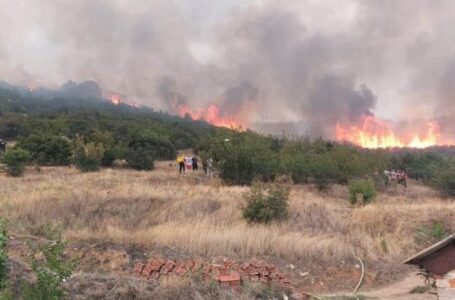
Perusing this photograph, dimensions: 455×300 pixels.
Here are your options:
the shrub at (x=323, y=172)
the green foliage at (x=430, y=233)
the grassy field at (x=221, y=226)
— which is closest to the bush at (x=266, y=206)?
the grassy field at (x=221, y=226)

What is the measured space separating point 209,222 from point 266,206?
220 cm

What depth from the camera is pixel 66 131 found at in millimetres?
59469

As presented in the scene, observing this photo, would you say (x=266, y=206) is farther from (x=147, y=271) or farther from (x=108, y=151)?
(x=108, y=151)

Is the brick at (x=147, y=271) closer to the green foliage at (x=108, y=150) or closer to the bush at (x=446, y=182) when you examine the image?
the green foliage at (x=108, y=150)

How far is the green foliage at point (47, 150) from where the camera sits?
4125cm

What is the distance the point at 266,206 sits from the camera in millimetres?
17562

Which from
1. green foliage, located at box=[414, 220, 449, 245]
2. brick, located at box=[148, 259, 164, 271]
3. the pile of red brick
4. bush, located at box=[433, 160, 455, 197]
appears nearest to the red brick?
the pile of red brick

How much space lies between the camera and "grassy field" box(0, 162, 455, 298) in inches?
567

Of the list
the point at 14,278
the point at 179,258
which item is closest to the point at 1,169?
the point at 179,258

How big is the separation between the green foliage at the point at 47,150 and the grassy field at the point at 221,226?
18.8 metres

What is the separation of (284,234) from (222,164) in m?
14.6

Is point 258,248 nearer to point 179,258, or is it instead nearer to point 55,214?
point 179,258

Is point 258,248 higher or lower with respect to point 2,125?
lower

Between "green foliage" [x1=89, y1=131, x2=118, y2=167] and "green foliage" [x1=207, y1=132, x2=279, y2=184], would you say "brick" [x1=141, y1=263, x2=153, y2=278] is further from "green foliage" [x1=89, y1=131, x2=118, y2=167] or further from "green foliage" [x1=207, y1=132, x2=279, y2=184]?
"green foliage" [x1=89, y1=131, x2=118, y2=167]
